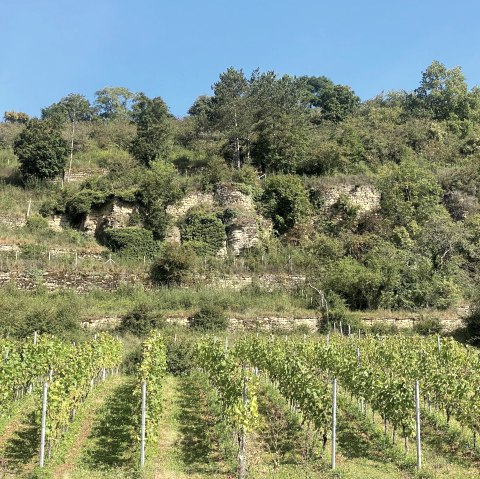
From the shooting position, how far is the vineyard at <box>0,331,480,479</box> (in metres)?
8.84

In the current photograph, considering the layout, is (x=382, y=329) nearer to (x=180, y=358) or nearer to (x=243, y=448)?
(x=180, y=358)

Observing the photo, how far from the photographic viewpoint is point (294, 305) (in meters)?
26.7

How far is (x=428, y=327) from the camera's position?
955 inches

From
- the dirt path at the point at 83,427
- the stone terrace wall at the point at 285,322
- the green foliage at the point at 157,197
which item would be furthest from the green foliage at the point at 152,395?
the green foliage at the point at 157,197

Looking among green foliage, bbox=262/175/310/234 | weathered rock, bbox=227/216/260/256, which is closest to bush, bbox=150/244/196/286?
weathered rock, bbox=227/216/260/256

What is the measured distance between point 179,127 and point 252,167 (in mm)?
16724

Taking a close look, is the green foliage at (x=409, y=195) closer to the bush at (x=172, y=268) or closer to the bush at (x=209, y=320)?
the bush at (x=172, y=268)

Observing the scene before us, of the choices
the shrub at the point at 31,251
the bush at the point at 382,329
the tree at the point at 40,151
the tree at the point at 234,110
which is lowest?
the bush at the point at 382,329

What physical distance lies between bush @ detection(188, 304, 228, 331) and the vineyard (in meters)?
8.09

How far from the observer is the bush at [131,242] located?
3003 centimetres

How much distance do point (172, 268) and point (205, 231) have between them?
502 cm

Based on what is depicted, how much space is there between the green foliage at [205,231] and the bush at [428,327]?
41.6 ft

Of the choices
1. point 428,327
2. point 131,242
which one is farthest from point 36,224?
point 428,327

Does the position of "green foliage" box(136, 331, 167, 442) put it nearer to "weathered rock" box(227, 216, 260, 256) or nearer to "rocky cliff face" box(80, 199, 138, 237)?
"weathered rock" box(227, 216, 260, 256)
